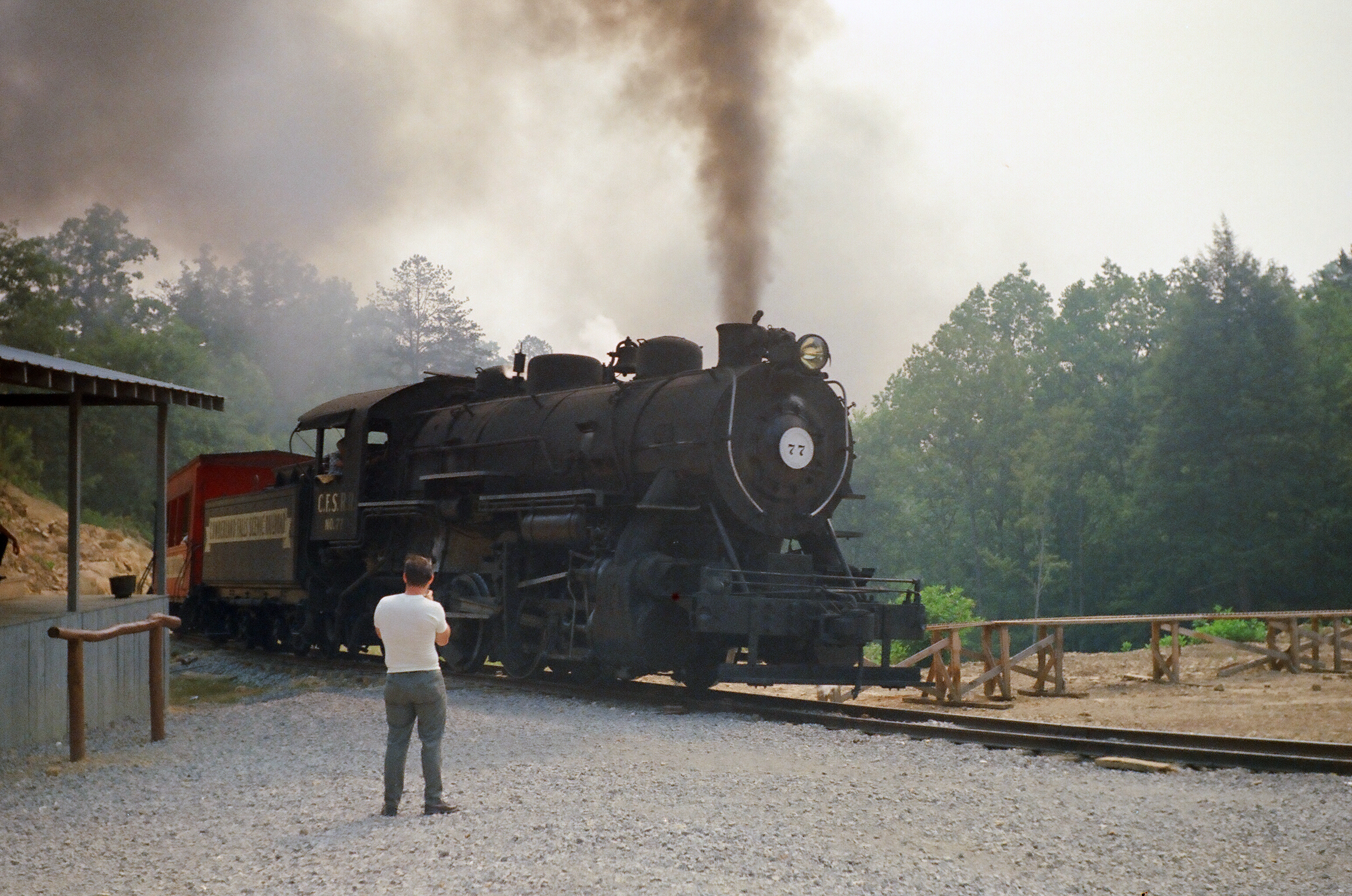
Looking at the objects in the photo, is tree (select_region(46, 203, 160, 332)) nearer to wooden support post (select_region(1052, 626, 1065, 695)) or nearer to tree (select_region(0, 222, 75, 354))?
tree (select_region(0, 222, 75, 354))

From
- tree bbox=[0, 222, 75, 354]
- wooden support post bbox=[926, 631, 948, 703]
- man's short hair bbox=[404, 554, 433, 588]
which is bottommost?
wooden support post bbox=[926, 631, 948, 703]

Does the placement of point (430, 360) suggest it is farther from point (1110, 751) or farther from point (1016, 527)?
point (1110, 751)

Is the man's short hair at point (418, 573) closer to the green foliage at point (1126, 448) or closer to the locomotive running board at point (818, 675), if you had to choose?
the locomotive running board at point (818, 675)

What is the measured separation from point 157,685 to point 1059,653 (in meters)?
9.81

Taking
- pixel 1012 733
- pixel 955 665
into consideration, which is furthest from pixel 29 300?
pixel 1012 733

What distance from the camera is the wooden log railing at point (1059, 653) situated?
12.4 m

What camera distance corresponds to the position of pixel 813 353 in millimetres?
11523

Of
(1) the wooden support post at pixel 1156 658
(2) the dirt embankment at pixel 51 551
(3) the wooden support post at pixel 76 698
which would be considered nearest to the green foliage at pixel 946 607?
(1) the wooden support post at pixel 1156 658

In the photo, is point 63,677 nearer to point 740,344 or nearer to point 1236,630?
point 740,344

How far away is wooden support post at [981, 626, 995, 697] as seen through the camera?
13230mm

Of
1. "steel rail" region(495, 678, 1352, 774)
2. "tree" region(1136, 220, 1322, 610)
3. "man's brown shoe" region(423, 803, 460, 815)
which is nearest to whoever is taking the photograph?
"man's brown shoe" region(423, 803, 460, 815)

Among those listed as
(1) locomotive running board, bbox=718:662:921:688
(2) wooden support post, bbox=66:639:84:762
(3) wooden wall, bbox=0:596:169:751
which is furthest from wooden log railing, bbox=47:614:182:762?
(1) locomotive running board, bbox=718:662:921:688

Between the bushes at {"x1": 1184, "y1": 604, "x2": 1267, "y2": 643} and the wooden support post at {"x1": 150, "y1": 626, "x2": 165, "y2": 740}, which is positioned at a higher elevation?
the wooden support post at {"x1": 150, "y1": 626, "x2": 165, "y2": 740}

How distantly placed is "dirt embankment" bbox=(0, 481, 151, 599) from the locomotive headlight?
1735 cm
